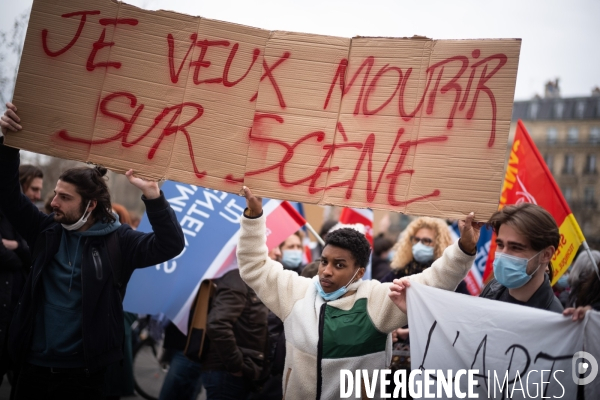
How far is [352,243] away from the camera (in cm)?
359

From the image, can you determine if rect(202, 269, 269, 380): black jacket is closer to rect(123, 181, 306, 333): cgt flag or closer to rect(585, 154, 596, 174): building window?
rect(123, 181, 306, 333): cgt flag

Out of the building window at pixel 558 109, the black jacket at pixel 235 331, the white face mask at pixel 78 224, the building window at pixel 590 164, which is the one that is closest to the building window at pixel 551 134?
the building window at pixel 558 109

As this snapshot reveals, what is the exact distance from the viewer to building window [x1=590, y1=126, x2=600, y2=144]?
61.9 m

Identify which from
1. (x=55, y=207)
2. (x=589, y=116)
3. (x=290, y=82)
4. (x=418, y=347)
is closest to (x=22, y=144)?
(x=55, y=207)

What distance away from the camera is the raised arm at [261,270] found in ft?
11.4

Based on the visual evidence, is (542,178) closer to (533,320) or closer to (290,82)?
(533,320)

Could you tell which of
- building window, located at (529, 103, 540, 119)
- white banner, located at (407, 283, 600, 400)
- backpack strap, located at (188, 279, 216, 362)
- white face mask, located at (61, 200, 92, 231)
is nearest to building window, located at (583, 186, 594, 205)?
building window, located at (529, 103, 540, 119)

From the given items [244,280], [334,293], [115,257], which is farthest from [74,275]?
[334,293]

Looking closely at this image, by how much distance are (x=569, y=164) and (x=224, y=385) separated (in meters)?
62.9

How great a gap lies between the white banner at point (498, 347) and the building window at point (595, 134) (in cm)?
6522

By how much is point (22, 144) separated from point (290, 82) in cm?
156

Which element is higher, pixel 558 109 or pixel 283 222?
pixel 558 109

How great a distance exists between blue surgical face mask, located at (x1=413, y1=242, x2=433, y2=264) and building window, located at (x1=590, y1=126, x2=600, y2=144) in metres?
63.3

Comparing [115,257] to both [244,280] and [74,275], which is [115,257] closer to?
[74,275]
